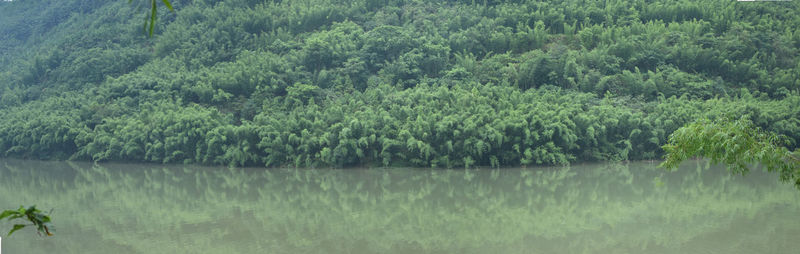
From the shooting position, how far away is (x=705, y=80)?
76.2 ft

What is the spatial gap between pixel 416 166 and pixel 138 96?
37.6 feet

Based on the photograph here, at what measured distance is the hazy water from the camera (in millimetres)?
10656

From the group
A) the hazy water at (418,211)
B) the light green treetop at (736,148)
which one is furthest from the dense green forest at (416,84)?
the light green treetop at (736,148)

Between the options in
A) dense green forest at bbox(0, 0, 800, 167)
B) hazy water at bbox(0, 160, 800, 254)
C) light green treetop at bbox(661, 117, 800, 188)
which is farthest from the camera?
dense green forest at bbox(0, 0, 800, 167)

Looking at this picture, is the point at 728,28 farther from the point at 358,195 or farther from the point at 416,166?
the point at 358,195

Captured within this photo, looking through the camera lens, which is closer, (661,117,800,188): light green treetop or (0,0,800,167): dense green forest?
(661,117,800,188): light green treetop

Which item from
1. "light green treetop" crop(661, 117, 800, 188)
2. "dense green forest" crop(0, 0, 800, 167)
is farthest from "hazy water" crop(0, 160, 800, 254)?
"light green treetop" crop(661, 117, 800, 188)

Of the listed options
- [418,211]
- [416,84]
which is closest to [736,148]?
[418,211]

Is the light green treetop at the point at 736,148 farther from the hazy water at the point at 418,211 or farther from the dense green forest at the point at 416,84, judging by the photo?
the dense green forest at the point at 416,84

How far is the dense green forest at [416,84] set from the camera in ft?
66.0

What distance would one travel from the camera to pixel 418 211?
535 inches

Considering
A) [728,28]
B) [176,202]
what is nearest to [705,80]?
[728,28]

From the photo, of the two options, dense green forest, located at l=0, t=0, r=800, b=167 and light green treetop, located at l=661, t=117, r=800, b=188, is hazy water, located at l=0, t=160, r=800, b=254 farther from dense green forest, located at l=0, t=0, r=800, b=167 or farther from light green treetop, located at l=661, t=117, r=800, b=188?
light green treetop, located at l=661, t=117, r=800, b=188

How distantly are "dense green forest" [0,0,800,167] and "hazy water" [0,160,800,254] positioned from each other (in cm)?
114
